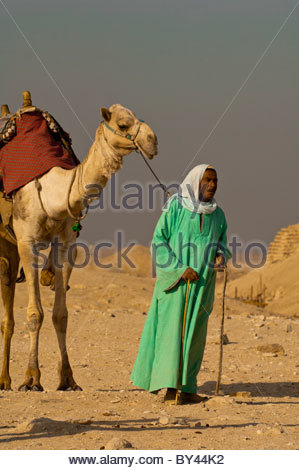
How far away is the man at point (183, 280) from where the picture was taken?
805 cm

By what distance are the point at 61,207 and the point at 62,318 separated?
128cm

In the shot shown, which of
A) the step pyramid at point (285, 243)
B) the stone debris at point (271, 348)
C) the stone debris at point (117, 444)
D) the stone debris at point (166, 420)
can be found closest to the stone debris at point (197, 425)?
the stone debris at point (166, 420)

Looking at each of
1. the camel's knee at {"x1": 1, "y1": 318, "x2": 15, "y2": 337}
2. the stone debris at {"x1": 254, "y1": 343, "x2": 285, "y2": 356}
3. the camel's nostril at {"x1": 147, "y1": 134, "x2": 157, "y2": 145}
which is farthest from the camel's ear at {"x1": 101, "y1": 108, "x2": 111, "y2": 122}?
the stone debris at {"x1": 254, "y1": 343, "x2": 285, "y2": 356}

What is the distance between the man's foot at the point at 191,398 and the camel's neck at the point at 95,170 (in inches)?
79.4

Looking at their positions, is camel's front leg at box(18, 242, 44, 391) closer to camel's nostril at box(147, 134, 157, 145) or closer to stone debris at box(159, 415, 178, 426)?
camel's nostril at box(147, 134, 157, 145)

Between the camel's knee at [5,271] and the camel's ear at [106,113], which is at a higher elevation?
the camel's ear at [106,113]

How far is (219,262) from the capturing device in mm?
8172

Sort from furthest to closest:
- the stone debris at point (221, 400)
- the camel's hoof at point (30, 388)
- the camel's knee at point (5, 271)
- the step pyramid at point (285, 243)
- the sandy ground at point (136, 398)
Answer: the step pyramid at point (285, 243) → the camel's knee at point (5, 271) → the camel's hoof at point (30, 388) → the stone debris at point (221, 400) → the sandy ground at point (136, 398)

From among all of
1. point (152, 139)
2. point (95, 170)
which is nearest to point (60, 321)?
point (95, 170)

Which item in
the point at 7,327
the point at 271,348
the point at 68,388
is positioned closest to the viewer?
the point at 68,388

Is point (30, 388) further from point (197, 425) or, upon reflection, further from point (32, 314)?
point (197, 425)

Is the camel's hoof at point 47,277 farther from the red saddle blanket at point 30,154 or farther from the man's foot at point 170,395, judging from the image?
the man's foot at point 170,395

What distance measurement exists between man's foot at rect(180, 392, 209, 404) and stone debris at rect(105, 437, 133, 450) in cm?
235

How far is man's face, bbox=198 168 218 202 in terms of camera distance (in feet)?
26.6
